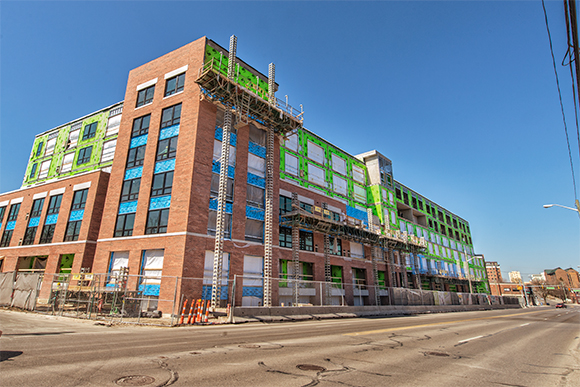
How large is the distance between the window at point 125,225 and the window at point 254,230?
986 cm

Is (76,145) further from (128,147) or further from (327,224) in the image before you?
(327,224)

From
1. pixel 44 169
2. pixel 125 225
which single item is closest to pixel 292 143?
pixel 125 225

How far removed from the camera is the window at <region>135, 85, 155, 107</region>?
101 feet

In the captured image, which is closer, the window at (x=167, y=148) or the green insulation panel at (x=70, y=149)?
the window at (x=167, y=148)

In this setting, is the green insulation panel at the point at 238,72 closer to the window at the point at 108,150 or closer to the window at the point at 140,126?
the window at the point at 140,126

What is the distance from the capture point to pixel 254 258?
27.5m

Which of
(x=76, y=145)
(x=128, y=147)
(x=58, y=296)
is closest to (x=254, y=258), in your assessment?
(x=58, y=296)

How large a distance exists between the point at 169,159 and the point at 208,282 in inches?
436

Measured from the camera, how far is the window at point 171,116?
27.8 metres

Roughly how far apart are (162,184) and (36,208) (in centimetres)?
2151

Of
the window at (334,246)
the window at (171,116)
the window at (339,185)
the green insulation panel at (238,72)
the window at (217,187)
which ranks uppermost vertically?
the green insulation panel at (238,72)

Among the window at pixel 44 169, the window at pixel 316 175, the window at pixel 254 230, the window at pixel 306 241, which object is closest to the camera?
the window at pixel 254 230

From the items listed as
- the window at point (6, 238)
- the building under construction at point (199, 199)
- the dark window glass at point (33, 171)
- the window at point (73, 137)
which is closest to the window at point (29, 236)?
the building under construction at point (199, 199)

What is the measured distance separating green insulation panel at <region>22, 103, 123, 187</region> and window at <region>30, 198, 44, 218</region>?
3.84 m
